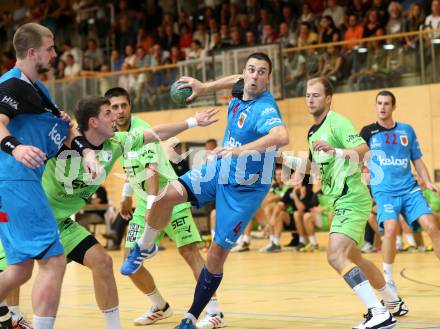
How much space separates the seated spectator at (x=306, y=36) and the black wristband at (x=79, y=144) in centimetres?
1409

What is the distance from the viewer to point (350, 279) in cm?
727

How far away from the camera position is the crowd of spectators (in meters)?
18.4

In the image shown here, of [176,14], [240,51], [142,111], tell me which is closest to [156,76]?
[142,111]

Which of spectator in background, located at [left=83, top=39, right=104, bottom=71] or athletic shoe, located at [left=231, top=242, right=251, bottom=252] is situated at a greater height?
spectator in background, located at [left=83, top=39, right=104, bottom=71]

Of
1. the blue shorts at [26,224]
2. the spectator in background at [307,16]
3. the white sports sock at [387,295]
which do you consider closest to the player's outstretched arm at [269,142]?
the blue shorts at [26,224]

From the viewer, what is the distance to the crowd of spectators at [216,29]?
18406 millimetres

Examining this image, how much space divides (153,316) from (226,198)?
5.74ft

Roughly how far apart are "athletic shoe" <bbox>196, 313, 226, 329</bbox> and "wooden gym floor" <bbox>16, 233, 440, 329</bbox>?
0.34 ft

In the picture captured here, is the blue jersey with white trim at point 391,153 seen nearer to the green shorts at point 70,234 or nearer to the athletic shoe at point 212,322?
the athletic shoe at point 212,322

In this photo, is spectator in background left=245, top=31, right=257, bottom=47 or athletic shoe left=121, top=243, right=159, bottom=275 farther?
spectator in background left=245, top=31, right=257, bottom=47

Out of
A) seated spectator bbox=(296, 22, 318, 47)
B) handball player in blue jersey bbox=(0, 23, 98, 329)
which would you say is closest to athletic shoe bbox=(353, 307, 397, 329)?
handball player in blue jersey bbox=(0, 23, 98, 329)

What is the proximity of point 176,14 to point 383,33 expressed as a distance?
8.64m

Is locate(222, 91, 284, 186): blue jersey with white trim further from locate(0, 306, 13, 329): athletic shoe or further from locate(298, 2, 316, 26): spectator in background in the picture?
locate(298, 2, 316, 26): spectator in background

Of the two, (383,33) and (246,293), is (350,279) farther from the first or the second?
(383,33)
